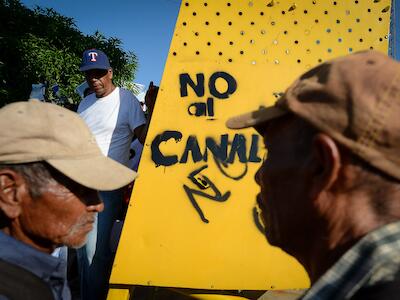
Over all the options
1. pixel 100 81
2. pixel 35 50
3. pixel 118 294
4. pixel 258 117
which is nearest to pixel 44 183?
pixel 258 117

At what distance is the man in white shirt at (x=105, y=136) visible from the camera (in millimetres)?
3006

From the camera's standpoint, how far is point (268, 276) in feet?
7.71

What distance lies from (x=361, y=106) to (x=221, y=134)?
5.37 feet

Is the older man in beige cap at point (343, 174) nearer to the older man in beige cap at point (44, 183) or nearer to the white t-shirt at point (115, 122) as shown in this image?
the older man in beige cap at point (44, 183)

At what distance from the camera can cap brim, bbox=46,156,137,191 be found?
1.33 m

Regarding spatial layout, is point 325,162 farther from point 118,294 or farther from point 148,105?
point 148,105

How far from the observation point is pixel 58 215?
1.38 m

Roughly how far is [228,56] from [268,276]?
1.45 m

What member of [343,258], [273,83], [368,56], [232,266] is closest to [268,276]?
[232,266]

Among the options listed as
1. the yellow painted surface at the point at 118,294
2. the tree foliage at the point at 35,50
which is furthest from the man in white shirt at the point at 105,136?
the tree foliage at the point at 35,50

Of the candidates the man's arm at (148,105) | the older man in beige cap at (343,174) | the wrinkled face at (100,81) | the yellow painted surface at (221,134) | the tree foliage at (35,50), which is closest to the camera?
the older man in beige cap at (343,174)

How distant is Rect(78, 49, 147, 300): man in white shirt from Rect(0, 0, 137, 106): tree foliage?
678cm

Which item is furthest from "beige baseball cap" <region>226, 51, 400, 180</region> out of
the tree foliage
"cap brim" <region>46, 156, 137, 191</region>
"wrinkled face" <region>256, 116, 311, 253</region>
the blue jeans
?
the tree foliage

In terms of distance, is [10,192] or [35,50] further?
[35,50]
